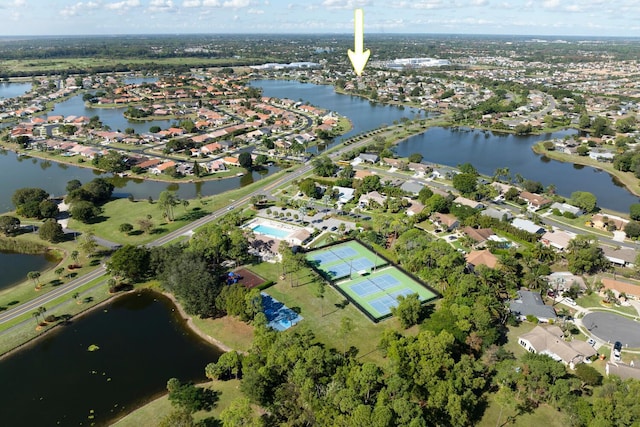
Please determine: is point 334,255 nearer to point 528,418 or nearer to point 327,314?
point 327,314

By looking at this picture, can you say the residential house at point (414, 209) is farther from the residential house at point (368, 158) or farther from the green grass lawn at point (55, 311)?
the green grass lawn at point (55, 311)

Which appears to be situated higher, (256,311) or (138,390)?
(256,311)

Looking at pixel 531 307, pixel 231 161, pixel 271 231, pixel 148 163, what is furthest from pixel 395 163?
pixel 148 163

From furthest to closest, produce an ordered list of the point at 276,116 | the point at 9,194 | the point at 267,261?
1. the point at 276,116
2. the point at 9,194
3. the point at 267,261

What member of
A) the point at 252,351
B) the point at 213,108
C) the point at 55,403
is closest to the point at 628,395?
the point at 252,351

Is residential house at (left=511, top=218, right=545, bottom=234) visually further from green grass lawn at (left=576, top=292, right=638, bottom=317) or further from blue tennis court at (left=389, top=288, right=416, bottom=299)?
blue tennis court at (left=389, top=288, right=416, bottom=299)

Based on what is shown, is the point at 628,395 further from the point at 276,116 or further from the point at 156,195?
the point at 276,116
